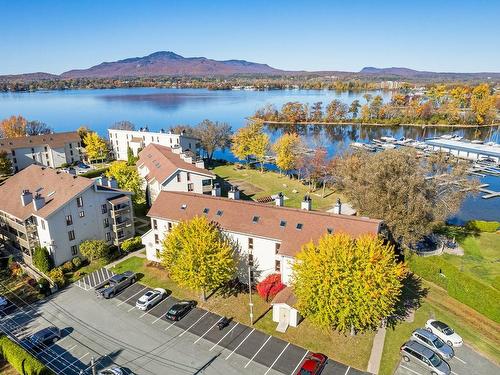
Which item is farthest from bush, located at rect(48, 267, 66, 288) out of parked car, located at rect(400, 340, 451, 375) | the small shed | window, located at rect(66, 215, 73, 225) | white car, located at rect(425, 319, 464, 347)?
white car, located at rect(425, 319, 464, 347)

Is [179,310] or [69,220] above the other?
[69,220]

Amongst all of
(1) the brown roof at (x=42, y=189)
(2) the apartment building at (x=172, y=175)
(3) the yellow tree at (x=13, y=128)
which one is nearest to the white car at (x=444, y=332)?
(2) the apartment building at (x=172, y=175)

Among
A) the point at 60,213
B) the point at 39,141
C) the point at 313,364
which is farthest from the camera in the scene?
the point at 39,141

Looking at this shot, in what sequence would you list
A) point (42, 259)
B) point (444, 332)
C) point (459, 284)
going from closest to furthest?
point (444, 332) → point (459, 284) → point (42, 259)

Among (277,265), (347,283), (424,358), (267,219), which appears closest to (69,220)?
(267,219)

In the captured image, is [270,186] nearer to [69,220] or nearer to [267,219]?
[267,219]
